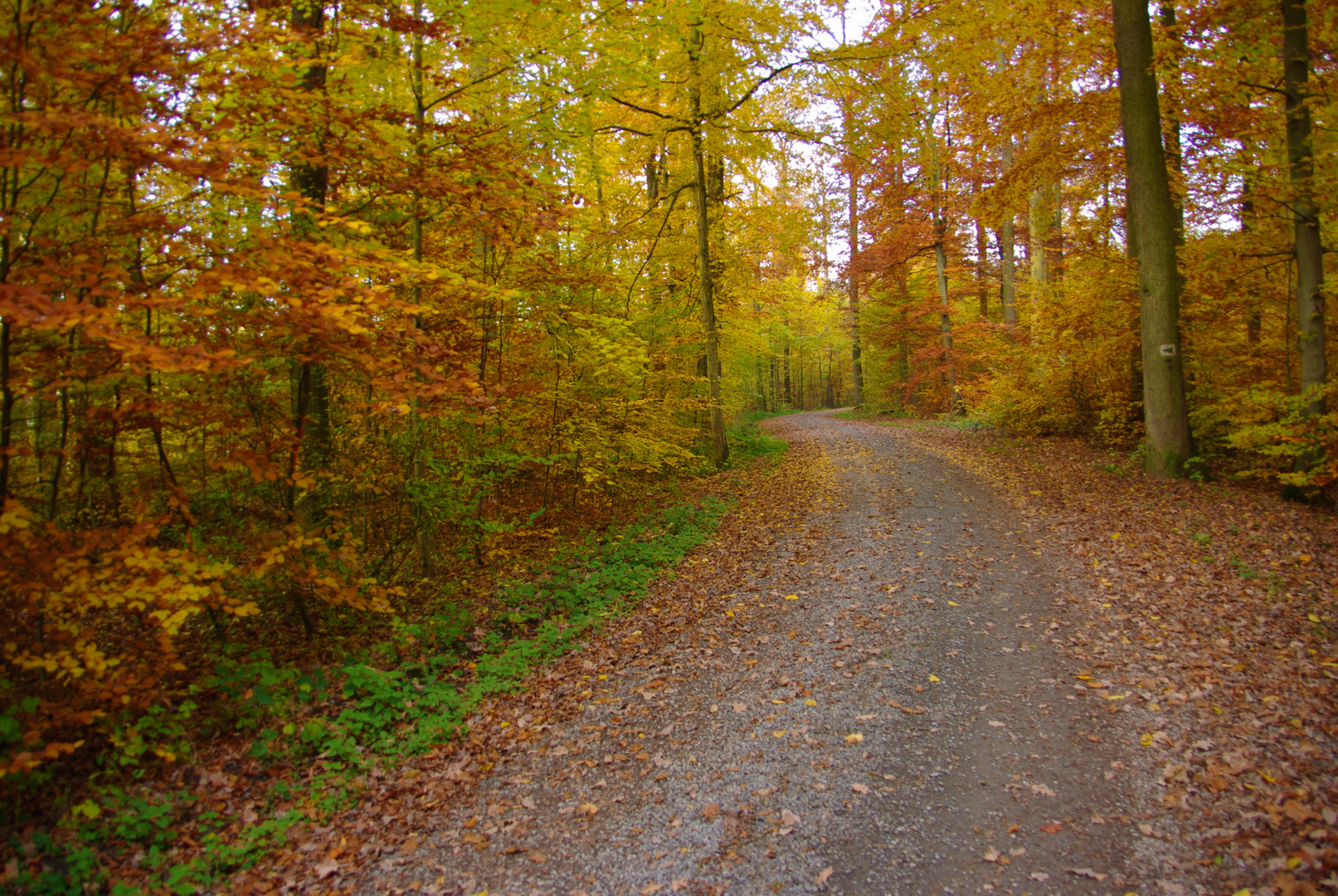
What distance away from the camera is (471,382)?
4.26 meters

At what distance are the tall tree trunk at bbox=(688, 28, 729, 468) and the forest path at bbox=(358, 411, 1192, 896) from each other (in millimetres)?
7757

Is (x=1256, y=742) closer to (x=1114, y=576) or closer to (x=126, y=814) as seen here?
(x=1114, y=576)

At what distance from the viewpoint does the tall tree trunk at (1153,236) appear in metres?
9.19

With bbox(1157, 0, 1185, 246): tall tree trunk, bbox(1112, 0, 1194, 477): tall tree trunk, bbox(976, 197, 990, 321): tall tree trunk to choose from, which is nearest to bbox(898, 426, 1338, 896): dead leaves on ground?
bbox(1112, 0, 1194, 477): tall tree trunk

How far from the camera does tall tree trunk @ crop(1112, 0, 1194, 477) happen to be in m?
9.19

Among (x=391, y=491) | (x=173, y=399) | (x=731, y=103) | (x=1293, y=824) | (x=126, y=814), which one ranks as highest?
(x=731, y=103)

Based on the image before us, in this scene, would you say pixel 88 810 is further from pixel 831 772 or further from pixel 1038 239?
pixel 1038 239

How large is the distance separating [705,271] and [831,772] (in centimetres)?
1150

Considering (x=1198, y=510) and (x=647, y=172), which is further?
(x=647, y=172)

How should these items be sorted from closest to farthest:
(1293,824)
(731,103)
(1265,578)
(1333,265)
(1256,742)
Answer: (1293,824), (1256,742), (1265,578), (1333,265), (731,103)

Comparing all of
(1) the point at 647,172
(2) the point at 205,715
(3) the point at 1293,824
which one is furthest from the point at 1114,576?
(1) the point at 647,172

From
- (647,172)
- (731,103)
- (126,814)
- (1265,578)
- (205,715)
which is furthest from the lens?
(647,172)

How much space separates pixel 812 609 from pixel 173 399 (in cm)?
591

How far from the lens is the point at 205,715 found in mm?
4336
